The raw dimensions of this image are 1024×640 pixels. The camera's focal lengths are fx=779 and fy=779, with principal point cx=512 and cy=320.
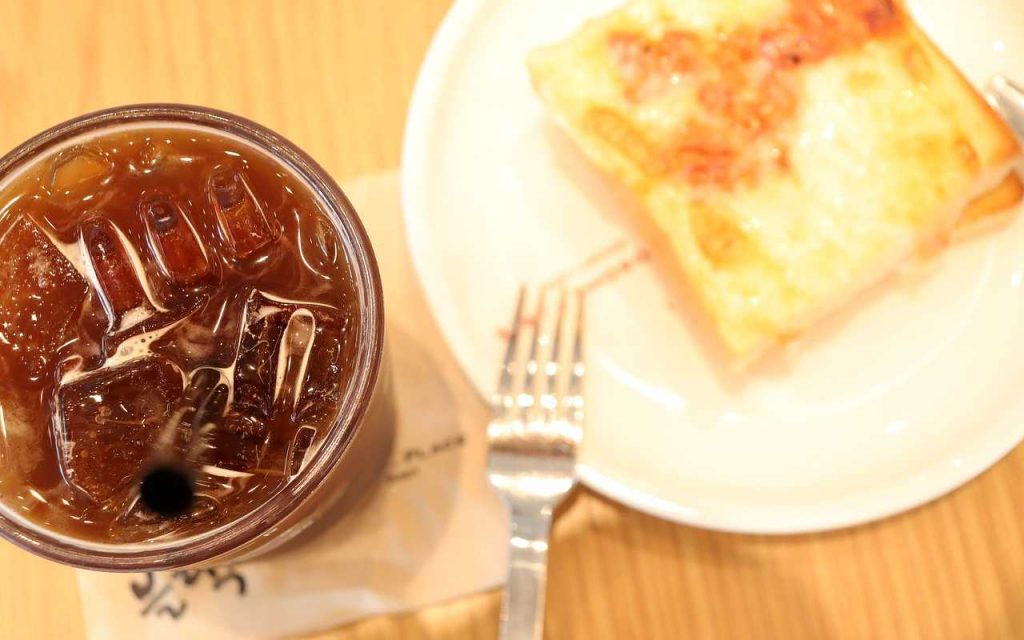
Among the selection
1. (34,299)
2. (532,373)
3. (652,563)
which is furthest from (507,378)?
(34,299)

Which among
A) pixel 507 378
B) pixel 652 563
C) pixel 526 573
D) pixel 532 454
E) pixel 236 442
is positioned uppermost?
pixel 236 442

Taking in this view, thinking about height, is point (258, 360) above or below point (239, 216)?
below

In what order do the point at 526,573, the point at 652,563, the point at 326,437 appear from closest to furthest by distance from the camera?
the point at 326,437
the point at 526,573
the point at 652,563

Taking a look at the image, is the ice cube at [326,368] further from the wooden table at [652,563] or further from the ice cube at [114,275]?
the wooden table at [652,563]

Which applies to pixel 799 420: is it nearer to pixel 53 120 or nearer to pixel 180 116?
pixel 180 116

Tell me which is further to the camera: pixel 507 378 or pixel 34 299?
pixel 507 378

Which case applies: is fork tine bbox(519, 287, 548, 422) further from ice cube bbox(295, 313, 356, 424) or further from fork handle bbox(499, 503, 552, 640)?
ice cube bbox(295, 313, 356, 424)

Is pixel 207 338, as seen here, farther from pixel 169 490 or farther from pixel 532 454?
pixel 532 454
